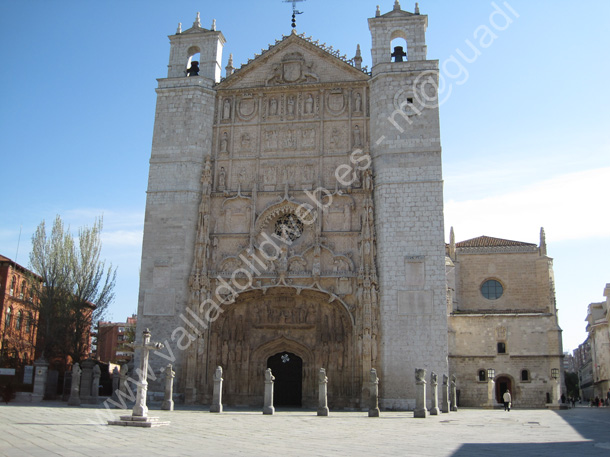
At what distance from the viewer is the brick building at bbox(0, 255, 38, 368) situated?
98.8 feet

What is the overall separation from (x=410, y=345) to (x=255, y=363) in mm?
6312

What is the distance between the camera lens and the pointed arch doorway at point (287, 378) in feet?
77.8

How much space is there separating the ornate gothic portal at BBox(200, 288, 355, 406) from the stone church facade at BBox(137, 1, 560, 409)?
2.2 inches

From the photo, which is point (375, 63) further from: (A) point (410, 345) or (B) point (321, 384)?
(B) point (321, 384)

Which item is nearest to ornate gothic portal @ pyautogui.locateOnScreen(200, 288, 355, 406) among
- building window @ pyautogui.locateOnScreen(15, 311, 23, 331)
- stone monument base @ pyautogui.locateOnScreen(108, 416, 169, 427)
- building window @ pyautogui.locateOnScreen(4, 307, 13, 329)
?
stone monument base @ pyautogui.locateOnScreen(108, 416, 169, 427)

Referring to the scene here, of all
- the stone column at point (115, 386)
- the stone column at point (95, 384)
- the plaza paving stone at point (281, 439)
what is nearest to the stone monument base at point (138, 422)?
the plaza paving stone at point (281, 439)

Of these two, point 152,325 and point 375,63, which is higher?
point 375,63

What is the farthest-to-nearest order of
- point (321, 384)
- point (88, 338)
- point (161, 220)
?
point (88, 338) → point (161, 220) → point (321, 384)

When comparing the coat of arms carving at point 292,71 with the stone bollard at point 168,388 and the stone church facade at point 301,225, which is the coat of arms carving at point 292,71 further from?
the stone bollard at point 168,388

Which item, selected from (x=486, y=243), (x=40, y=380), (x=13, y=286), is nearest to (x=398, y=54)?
(x=486, y=243)

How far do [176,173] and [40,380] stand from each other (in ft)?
33.6

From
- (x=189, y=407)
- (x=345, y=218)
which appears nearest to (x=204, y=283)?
(x=189, y=407)

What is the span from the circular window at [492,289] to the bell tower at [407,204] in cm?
1349

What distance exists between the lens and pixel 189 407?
69.7 ft
